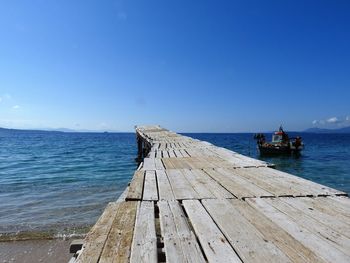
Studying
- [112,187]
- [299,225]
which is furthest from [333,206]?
[112,187]

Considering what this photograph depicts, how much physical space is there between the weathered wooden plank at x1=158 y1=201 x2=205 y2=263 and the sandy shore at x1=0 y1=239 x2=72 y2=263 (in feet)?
13.4

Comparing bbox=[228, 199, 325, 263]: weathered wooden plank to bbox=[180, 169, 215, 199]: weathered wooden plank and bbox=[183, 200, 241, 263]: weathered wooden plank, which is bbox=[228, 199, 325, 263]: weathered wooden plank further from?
bbox=[180, 169, 215, 199]: weathered wooden plank

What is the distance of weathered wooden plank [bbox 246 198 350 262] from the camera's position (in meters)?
2.57

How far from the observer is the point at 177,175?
6.52m

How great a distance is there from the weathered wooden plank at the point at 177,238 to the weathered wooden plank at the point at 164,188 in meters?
0.62

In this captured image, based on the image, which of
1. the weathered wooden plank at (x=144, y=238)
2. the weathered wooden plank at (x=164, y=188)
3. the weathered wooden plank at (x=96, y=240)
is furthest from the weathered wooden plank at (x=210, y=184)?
the weathered wooden plank at (x=96, y=240)

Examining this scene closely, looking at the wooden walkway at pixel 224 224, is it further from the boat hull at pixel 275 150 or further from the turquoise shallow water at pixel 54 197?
the boat hull at pixel 275 150

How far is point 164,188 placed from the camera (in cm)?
518

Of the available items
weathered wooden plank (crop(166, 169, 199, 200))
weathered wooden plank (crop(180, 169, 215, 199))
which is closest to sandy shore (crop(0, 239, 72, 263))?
weathered wooden plank (crop(166, 169, 199, 200))

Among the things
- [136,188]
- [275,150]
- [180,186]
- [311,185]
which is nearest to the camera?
[136,188]

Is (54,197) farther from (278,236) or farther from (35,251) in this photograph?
(278,236)

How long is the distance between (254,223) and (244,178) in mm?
2695

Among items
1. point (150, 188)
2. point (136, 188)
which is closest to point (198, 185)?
point (150, 188)

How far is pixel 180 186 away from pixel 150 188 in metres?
0.53
